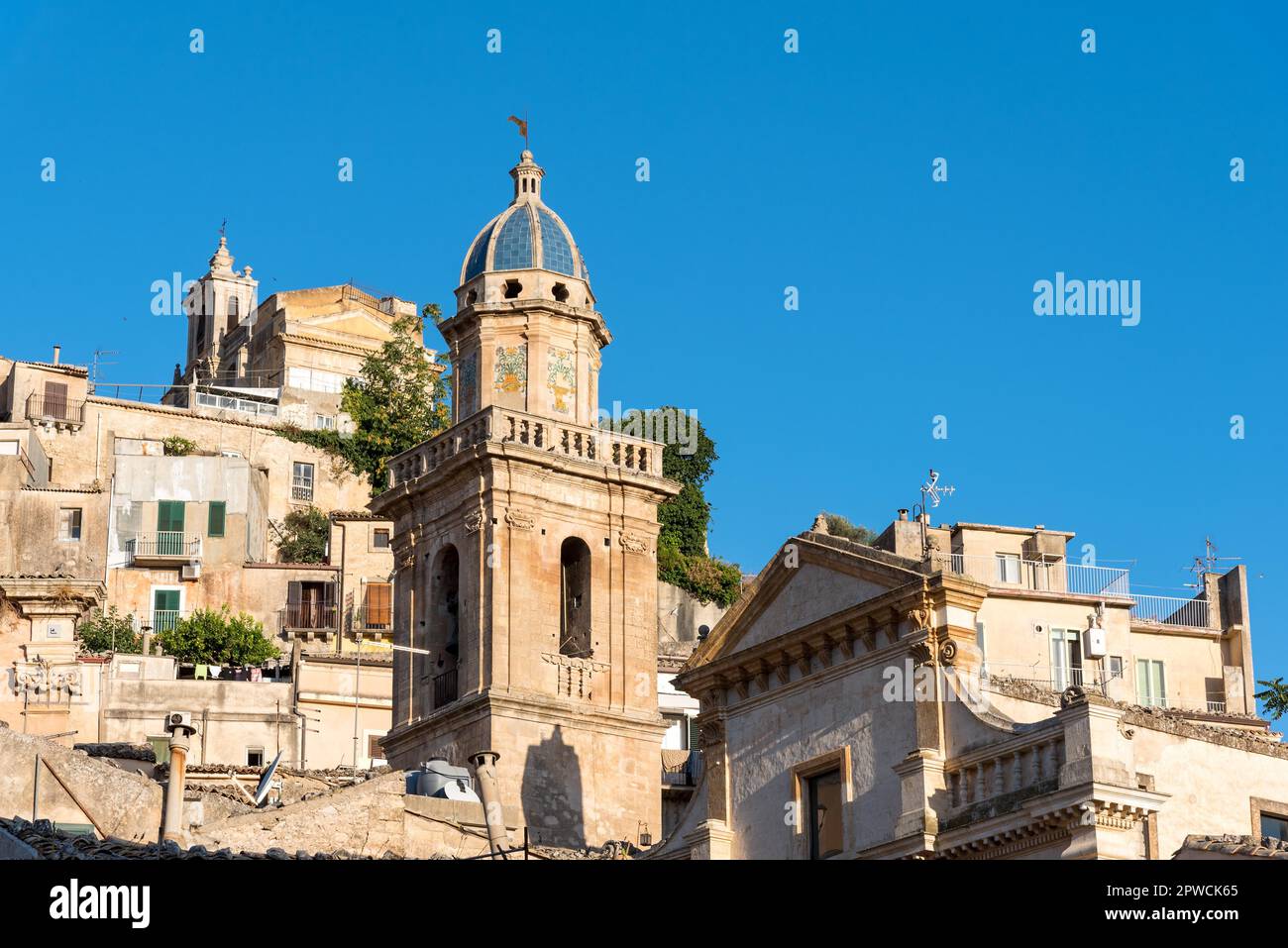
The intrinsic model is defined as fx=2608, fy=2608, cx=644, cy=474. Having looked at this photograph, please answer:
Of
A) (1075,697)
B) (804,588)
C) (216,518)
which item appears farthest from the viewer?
(216,518)

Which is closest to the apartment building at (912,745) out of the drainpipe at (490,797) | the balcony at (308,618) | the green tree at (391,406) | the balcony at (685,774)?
the drainpipe at (490,797)

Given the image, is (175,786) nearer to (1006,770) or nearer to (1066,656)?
(1006,770)

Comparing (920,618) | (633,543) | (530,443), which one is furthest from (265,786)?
(920,618)

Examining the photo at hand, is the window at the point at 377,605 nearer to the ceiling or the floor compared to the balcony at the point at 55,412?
nearer to the floor

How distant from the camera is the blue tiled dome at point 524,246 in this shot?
55.2 metres

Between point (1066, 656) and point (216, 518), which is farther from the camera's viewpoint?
point (216, 518)

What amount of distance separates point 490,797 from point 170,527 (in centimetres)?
4358

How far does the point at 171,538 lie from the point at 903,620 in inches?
2062

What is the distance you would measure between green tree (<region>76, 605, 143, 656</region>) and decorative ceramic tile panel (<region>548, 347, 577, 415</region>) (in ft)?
88.8

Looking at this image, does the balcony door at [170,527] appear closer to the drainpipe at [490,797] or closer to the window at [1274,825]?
the drainpipe at [490,797]

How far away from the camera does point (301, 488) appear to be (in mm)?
93250

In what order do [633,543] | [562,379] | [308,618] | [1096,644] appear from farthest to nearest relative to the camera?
[308,618] < [562,379] < [633,543] < [1096,644]

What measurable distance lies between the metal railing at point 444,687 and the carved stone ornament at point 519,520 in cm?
341

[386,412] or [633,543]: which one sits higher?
[386,412]
